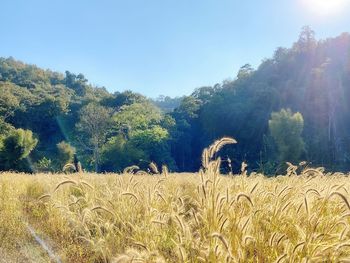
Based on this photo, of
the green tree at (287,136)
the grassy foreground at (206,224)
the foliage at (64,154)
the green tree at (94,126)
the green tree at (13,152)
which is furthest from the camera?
the green tree at (94,126)

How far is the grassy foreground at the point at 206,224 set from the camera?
1.51 meters

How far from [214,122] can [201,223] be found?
115 ft

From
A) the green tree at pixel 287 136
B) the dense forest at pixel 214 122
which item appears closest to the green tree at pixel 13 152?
the dense forest at pixel 214 122

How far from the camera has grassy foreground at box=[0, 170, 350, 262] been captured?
1.51m

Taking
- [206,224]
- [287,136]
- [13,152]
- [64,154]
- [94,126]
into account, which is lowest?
[64,154]

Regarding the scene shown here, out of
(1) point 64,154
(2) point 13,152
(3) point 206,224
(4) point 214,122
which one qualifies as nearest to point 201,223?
(3) point 206,224

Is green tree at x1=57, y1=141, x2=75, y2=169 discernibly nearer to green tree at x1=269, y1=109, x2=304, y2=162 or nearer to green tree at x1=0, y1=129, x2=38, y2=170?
green tree at x1=0, y1=129, x2=38, y2=170

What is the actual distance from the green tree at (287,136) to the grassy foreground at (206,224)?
2330cm

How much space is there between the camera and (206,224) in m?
1.79

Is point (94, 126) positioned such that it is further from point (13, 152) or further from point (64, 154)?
point (13, 152)

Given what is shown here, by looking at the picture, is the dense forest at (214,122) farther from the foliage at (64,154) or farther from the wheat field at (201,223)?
the wheat field at (201,223)

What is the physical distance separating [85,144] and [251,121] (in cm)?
1698

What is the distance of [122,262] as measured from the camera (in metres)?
1.32

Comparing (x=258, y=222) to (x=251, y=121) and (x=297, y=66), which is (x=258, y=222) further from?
(x=297, y=66)
